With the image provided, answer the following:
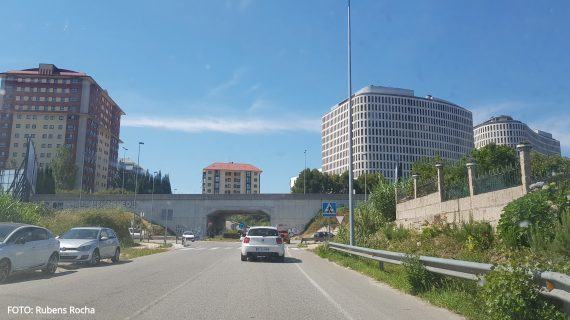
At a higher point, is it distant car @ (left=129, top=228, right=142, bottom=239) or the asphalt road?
distant car @ (left=129, top=228, right=142, bottom=239)

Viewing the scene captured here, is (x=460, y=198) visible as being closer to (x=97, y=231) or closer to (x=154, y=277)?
(x=154, y=277)

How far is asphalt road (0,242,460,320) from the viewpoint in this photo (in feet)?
27.3

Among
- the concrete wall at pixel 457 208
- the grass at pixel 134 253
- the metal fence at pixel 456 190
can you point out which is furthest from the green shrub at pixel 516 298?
the grass at pixel 134 253

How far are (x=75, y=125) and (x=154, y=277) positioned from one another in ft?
405

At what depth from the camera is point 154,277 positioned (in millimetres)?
14555

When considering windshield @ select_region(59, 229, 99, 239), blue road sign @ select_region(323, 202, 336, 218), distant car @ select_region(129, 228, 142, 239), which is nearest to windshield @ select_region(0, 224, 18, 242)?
windshield @ select_region(59, 229, 99, 239)

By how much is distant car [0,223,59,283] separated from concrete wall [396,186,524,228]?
622 inches

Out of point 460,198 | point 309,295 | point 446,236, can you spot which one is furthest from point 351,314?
point 460,198

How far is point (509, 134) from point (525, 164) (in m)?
165

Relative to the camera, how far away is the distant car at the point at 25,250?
1294cm

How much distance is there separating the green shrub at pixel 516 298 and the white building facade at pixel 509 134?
164052 millimetres

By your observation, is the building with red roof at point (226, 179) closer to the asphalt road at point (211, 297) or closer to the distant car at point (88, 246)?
the distant car at point (88, 246)

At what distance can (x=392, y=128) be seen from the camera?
152500 millimetres

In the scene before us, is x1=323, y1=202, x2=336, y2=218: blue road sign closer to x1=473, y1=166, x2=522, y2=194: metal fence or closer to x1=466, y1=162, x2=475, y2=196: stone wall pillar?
x1=466, y1=162, x2=475, y2=196: stone wall pillar
